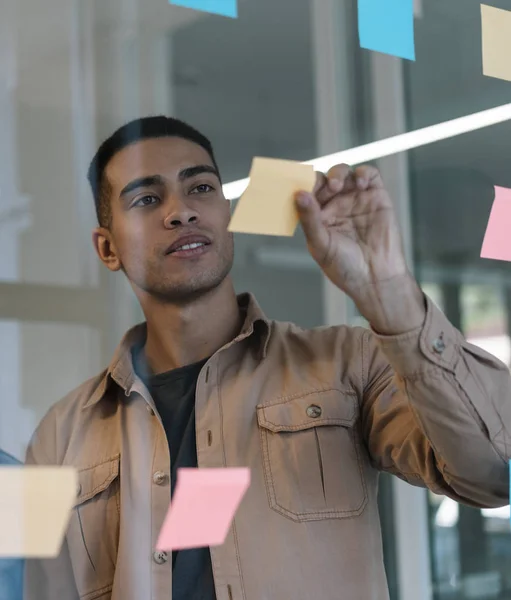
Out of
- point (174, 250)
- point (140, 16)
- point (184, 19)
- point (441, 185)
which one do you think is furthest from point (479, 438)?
point (441, 185)

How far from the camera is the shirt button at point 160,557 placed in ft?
2.31

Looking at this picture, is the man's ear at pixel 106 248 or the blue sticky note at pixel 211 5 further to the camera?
the man's ear at pixel 106 248

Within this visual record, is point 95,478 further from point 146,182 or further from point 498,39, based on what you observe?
point 498,39

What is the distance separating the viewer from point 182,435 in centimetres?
75

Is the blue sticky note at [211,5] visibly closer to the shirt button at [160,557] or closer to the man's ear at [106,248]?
the man's ear at [106,248]

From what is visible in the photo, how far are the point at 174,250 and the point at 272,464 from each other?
222 mm

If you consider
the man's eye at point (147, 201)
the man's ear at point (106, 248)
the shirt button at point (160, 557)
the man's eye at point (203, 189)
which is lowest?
the shirt button at point (160, 557)

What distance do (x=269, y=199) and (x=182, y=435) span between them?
0.81 feet

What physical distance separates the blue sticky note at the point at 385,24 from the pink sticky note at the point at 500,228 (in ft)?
0.62

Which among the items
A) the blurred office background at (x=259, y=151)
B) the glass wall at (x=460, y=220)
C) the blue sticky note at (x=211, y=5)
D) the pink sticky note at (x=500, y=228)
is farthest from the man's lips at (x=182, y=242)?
the glass wall at (x=460, y=220)

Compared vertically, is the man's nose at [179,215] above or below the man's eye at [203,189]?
below

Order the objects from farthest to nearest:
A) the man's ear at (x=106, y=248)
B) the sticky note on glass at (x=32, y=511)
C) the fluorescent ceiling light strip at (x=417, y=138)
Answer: the fluorescent ceiling light strip at (x=417, y=138)
the man's ear at (x=106, y=248)
the sticky note on glass at (x=32, y=511)

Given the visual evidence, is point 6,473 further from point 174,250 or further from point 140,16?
point 140,16

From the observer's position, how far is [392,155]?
1.53 m
